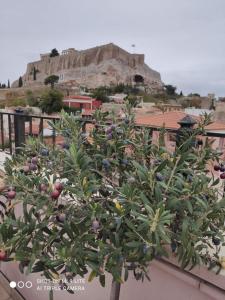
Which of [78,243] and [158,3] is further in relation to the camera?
[158,3]

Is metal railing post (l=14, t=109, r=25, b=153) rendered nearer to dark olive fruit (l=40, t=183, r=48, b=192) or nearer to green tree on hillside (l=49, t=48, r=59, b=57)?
dark olive fruit (l=40, t=183, r=48, b=192)

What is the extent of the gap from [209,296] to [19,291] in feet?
5.74

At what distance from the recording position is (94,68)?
201ft

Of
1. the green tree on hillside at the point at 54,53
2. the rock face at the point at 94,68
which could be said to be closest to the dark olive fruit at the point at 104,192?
the rock face at the point at 94,68

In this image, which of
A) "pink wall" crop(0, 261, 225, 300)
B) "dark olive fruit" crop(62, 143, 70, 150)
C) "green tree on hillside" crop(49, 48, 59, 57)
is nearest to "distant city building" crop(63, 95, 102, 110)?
"dark olive fruit" crop(62, 143, 70, 150)

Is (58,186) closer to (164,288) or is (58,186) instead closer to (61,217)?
(61,217)

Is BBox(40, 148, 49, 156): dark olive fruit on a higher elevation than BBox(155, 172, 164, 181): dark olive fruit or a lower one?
higher

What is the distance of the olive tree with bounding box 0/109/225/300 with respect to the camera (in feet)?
2.85

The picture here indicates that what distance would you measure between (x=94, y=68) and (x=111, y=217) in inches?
2493

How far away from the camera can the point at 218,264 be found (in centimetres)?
118

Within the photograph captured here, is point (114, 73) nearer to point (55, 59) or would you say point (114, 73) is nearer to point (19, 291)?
point (55, 59)

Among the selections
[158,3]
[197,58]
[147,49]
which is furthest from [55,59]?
[158,3]

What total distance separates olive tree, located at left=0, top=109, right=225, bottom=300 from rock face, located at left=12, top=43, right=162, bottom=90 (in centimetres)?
5771

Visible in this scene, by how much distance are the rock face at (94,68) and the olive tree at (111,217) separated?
57.7 metres
